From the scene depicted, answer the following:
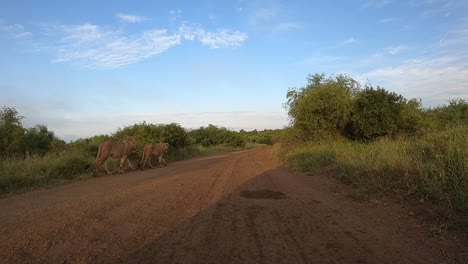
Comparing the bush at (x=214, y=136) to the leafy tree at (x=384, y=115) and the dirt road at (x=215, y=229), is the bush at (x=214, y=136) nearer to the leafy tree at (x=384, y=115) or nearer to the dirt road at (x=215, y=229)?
the leafy tree at (x=384, y=115)

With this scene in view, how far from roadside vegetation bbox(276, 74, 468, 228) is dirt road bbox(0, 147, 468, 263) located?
28.2 inches

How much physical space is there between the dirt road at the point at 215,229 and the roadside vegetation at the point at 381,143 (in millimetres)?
716

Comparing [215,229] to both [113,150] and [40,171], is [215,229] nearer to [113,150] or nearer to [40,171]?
[40,171]

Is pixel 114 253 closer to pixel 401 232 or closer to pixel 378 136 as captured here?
pixel 401 232

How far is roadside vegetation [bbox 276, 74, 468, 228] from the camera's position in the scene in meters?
6.53

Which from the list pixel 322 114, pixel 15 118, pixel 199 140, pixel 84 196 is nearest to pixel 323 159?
pixel 322 114

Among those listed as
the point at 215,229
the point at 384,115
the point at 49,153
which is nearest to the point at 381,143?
the point at 384,115

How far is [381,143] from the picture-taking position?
1232cm

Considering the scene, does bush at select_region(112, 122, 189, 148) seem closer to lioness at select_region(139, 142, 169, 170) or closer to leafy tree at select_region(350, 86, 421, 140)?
lioness at select_region(139, 142, 169, 170)

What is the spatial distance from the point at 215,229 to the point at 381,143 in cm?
887

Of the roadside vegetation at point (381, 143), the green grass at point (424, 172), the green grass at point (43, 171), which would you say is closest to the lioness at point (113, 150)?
the green grass at point (43, 171)

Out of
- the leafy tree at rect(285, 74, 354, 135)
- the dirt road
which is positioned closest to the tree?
the dirt road

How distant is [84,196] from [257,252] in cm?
554

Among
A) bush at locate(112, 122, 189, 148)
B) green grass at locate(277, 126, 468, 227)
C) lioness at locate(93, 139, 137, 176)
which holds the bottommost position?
green grass at locate(277, 126, 468, 227)
